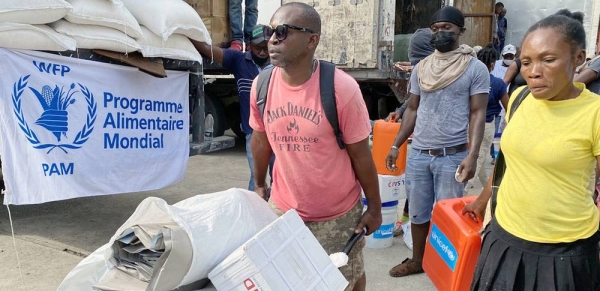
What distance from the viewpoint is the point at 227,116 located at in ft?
25.9

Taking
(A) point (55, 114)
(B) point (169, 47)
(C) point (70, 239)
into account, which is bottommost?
(C) point (70, 239)

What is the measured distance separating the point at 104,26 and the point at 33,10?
1.74 feet

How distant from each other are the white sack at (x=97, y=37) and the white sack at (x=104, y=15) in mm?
A: 41

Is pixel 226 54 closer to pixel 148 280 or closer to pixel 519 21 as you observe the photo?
pixel 148 280

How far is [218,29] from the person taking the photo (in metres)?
5.35

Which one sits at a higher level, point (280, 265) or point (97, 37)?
point (97, 37)

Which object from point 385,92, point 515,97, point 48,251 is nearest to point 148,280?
point 515,97

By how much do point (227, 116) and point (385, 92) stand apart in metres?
3.10

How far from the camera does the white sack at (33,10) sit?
2.94 metres

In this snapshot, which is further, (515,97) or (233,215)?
(515,97)

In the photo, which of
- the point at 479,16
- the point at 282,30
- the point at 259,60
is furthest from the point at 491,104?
the point at 479,16

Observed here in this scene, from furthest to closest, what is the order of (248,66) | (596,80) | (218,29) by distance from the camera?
(218,29) → (248,66) → (596,80)

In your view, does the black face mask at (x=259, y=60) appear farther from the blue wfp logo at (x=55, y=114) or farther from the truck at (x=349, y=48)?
the truck at (x=349, y=48)

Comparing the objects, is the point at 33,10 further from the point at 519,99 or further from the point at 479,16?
the point at 479,16
